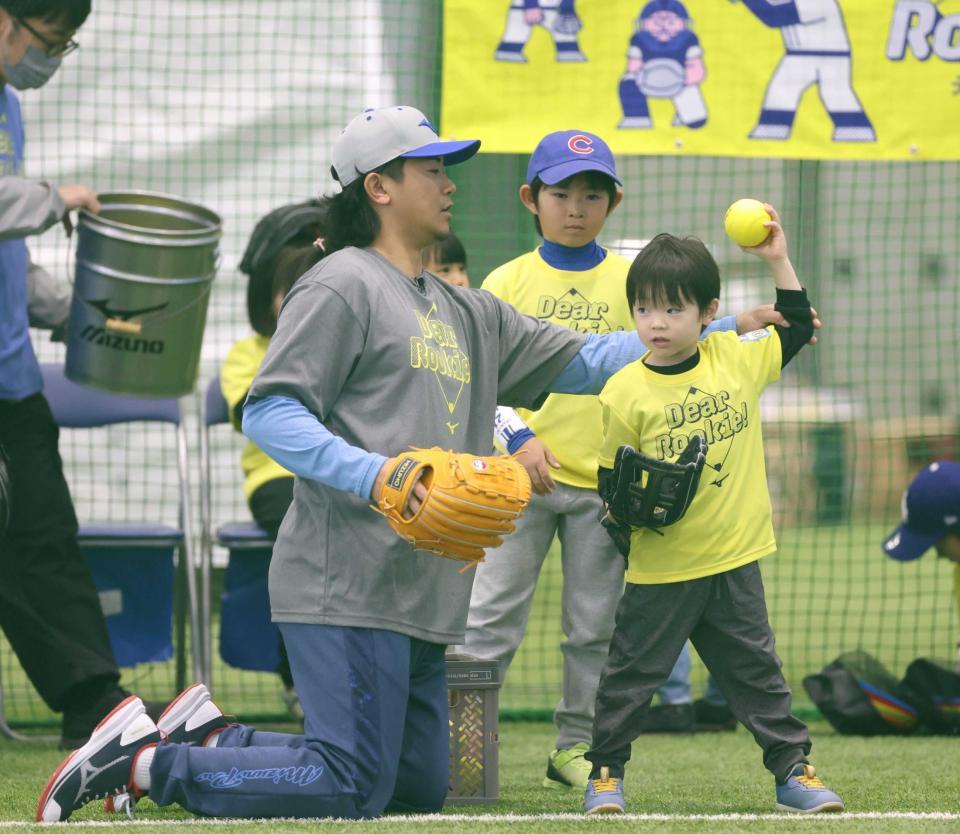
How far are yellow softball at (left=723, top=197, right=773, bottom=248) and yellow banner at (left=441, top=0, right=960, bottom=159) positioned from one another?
218 centimetres

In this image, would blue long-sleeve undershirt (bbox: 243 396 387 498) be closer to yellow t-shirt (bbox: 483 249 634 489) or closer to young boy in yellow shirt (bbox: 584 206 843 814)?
young boy in yellow shirt (bbox: 584 206 843 814)

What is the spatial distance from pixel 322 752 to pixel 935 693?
2.76 m

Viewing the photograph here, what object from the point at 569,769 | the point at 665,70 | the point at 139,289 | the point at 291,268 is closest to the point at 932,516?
the point at 569,769

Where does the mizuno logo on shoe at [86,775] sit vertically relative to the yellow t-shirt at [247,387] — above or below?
below

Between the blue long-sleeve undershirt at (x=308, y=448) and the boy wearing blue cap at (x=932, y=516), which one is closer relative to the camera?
the blue long-sleeve undershirt at (x=308, y=448)

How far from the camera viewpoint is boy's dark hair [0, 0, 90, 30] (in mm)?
4965

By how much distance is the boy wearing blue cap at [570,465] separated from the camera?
186 inches

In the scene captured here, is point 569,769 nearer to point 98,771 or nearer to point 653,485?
point 653,485

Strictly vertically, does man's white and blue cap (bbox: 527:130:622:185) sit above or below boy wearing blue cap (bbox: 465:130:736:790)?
above

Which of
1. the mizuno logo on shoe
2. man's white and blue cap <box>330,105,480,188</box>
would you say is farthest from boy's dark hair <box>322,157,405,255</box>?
the mizuno logo on shoe

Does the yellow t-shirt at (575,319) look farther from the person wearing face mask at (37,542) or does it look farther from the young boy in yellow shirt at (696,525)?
the person wearing face mask at (37,542)

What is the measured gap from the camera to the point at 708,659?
407 centimetres

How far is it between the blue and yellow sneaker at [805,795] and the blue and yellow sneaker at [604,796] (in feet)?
1.25

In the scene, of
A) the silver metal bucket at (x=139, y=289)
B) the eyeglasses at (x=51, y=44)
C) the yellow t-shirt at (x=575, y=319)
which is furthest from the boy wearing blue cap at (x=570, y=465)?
the eyeglasses at (x=51, y=44)
